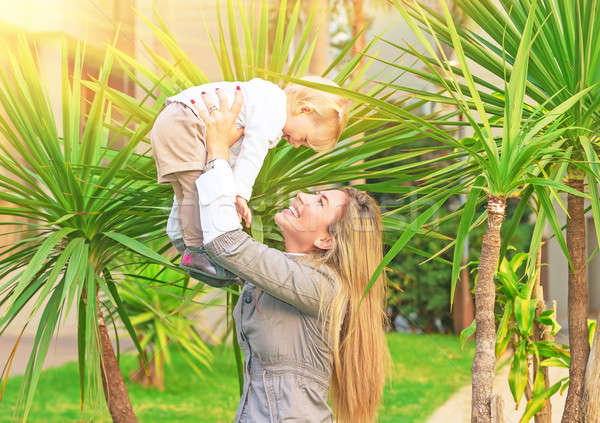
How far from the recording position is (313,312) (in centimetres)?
171

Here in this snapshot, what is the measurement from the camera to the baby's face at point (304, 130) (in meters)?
1.96

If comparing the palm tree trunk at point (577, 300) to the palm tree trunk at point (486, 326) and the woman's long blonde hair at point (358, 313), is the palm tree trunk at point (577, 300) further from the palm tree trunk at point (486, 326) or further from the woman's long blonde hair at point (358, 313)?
the woman's long blonde hair at point (358, 313)

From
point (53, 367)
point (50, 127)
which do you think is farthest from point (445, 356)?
point (50, 127)

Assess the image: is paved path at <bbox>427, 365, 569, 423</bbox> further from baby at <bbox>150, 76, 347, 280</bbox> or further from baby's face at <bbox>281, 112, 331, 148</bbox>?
baby at <bbox>150, 76, 347, 280</bbox>

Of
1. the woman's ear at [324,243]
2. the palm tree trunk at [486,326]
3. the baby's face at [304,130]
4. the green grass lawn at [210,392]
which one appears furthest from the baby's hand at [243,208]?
the green grass lawn at [210,392]

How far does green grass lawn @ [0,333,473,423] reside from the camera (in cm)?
478

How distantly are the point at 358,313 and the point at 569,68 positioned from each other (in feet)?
3.61

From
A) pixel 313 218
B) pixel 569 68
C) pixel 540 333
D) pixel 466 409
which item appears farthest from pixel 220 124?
pixel 466 409

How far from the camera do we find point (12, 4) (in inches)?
201

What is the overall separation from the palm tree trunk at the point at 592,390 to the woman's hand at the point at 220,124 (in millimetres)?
1348

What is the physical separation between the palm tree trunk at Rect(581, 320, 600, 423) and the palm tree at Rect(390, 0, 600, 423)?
50 mm

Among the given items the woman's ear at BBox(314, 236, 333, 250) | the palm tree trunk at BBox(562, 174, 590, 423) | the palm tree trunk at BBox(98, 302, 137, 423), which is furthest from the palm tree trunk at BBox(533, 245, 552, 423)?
the palm tree trunk at BBox(98, 302, 137, 423)

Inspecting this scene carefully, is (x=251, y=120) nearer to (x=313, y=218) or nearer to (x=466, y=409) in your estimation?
(x=313, y=218)

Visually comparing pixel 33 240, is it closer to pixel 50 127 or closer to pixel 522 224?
pixel 50 127
